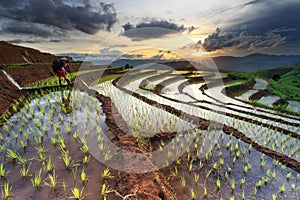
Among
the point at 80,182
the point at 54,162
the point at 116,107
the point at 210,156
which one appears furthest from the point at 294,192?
the point at 116,107

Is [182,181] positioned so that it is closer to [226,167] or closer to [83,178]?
[226,167]

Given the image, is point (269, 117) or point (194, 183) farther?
point (269, 117)

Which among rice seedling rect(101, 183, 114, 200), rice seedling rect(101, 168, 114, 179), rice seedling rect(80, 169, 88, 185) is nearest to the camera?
rice seedling rect(101, 183, 114, 200)

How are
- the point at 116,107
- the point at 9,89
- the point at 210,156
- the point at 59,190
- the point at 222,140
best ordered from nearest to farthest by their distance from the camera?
the point at 59,190
the point at 210,156
the point at 222,140
the point at 116,107
the point at 9,89

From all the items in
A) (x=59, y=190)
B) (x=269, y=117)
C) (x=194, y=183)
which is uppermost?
(x=59, y=190)

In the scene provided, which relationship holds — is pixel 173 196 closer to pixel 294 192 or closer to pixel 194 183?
pixel 194 183

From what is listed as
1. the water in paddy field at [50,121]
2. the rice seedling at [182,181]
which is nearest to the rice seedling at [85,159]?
the water in paddy field at [50,121]

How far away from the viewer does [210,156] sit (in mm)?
3549

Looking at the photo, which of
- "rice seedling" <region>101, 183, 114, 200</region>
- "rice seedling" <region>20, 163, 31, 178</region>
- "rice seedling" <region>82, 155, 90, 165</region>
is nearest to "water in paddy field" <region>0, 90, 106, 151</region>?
"rice seedling" <region>20, 163, 31, 178</region>

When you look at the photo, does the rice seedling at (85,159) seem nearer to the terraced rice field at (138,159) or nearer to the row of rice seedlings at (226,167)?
the terraced rice field at (138,159)

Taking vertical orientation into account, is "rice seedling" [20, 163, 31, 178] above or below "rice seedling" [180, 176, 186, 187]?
above

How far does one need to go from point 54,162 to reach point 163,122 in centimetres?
275

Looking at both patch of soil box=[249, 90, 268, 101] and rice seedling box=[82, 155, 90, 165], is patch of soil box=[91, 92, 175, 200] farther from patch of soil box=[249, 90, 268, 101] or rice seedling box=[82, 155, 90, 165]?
patch of soil box=[249, 90, 268, 101]

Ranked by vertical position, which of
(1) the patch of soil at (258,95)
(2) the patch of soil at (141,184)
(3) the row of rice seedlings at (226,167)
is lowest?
(1) the patch of soil at (258,95)
